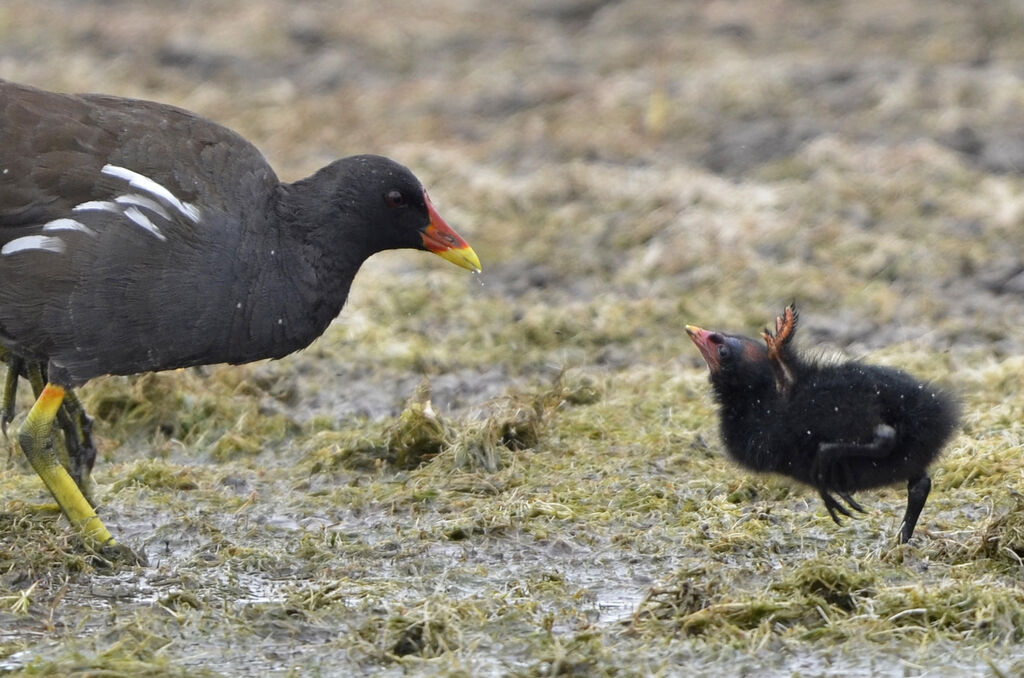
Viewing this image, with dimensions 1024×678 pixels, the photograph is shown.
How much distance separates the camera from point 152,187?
5980mm

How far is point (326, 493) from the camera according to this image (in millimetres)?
7129

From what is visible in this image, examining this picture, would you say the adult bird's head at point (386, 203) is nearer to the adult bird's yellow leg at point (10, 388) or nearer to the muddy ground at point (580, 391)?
the muddy ground at point (580, 391)

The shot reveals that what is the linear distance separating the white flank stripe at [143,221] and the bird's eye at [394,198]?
0.98 metres

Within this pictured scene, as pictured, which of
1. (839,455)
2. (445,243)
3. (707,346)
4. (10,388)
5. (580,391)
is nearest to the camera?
(839,455)

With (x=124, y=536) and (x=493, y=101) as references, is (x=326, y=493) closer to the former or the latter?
(x=124, y=536)

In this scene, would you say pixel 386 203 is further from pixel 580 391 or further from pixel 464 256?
pixel 580 391

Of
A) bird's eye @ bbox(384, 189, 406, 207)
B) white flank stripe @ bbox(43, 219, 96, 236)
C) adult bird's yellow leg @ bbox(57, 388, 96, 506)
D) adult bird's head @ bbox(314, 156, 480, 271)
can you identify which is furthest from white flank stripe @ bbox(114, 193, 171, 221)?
adult bird's yellow leg @ bbox(57, 388, 96, 506)

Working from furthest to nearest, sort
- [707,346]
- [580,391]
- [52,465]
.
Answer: [580,391]
[707,346]
[52,465]

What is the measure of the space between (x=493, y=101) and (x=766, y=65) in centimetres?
260

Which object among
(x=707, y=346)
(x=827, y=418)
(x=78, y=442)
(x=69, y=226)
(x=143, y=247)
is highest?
(x=69, y=226)

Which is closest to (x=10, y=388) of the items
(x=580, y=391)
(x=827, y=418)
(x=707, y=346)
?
(x=580, y=391)

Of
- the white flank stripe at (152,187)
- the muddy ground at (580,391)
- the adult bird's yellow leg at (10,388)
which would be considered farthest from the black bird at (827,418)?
the adult bird's yellow leg at (10,388)

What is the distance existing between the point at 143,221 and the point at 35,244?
0.41m

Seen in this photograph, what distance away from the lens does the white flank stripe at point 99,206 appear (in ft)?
19.5
